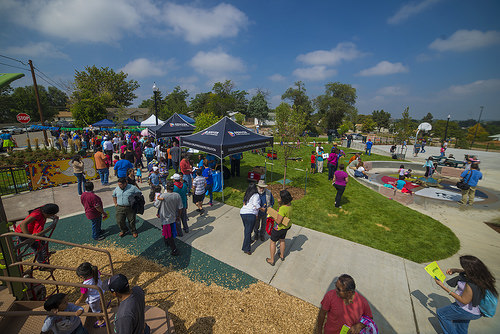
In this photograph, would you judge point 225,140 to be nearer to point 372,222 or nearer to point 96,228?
point 96,228

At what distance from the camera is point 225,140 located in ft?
28.7

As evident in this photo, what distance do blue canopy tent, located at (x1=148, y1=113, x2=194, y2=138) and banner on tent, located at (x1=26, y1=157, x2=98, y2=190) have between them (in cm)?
378

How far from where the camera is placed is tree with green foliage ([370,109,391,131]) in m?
75.4

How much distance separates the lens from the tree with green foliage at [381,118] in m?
75.4

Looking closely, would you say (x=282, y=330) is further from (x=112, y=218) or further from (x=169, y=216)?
(x=112, y=218)

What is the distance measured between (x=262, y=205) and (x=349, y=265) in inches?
102

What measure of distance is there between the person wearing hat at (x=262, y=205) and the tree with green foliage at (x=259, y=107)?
67.7 m

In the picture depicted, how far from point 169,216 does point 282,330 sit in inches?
133

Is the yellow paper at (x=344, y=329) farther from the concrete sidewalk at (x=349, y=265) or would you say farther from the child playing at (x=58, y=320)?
the child playing at (x=58, y=320)

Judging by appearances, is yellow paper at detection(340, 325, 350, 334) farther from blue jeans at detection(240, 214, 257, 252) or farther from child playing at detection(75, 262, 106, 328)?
child playing at detection(75, 262, 106, 328)

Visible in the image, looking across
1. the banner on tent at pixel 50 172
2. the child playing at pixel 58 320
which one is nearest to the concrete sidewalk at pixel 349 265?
the banner on tent at pixel 50 172

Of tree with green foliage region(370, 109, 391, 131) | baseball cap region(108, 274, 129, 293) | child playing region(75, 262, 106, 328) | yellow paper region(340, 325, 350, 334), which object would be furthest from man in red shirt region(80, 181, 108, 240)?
tree with green foliage region(370, 109, 391, 131)

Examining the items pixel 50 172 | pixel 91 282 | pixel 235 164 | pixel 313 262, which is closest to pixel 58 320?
pixel 91 282

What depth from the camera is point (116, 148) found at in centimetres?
1772
